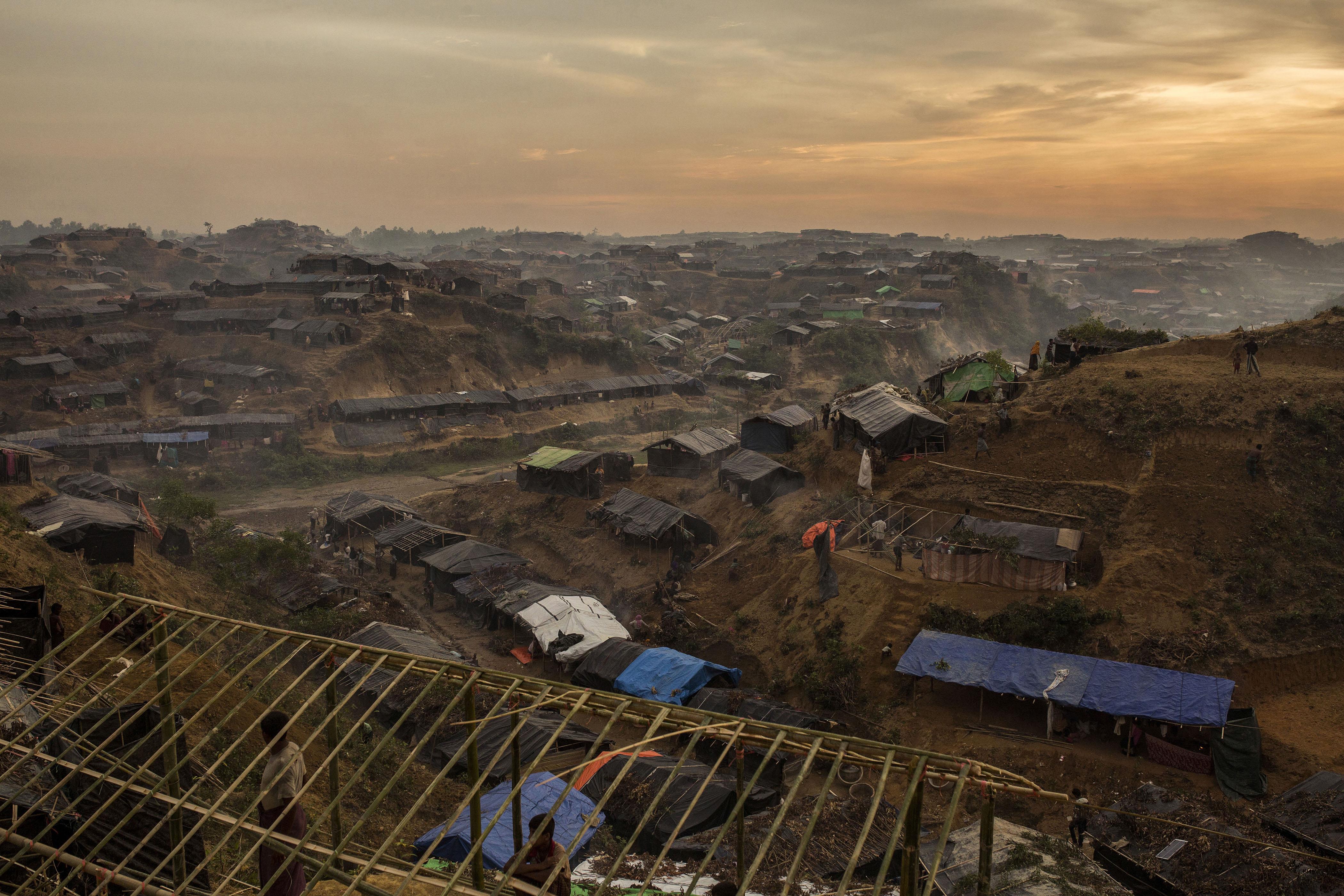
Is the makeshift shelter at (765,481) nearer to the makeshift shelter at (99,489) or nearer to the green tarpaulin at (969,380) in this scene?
the green tarpaulin at (969,380)

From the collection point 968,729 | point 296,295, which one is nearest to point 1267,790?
point 968,729

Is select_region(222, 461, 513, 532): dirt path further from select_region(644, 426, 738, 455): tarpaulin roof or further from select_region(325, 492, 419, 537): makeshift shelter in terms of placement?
select_region(644, 426, 738, 455): tarpaulin roof

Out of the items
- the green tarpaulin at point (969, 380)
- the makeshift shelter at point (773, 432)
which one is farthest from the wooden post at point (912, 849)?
the makeshift shelter at point (773, 432)

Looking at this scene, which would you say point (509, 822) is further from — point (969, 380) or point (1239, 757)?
point (969, 380)

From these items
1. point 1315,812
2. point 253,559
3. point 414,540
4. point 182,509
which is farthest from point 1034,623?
point 182,509

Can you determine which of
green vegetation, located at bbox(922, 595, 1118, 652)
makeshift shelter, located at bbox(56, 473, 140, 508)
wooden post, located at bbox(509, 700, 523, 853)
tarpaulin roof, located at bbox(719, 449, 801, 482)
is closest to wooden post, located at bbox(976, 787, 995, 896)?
wooden post, located at bbox(509, 700, 523, 853)

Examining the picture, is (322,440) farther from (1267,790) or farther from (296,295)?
(1267,790)
